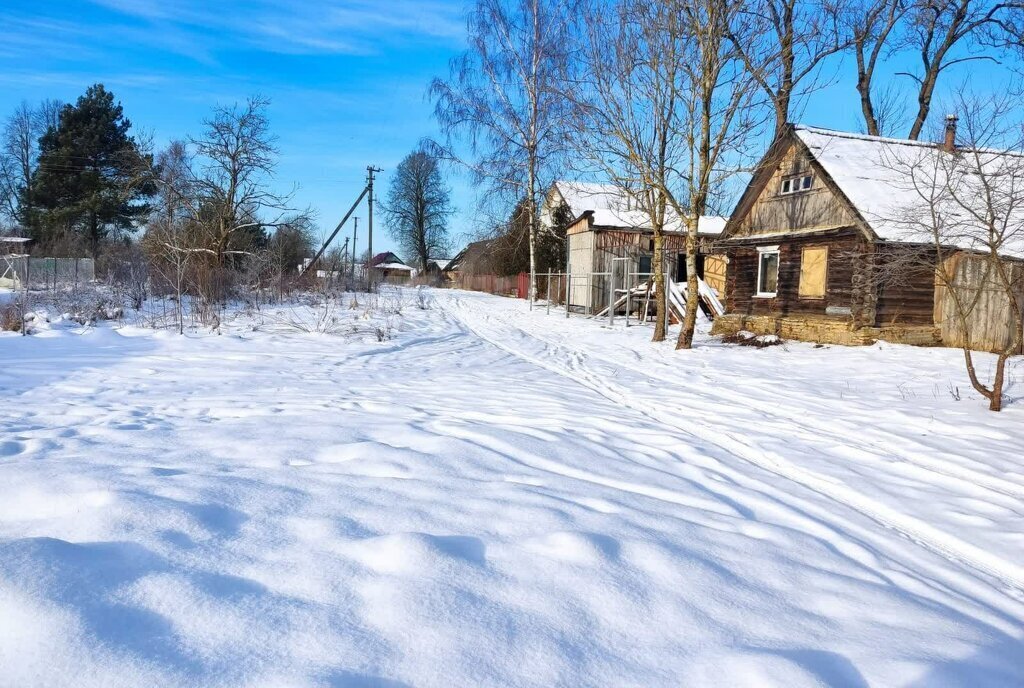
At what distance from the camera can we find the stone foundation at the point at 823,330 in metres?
13.0

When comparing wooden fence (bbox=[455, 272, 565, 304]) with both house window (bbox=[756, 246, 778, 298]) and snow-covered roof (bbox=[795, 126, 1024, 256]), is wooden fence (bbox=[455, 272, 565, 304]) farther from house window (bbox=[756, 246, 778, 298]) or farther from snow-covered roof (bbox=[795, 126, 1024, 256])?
snow-covered roof (bbox=[795, 126, 1024, 256])

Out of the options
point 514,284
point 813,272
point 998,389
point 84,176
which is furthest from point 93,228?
point 998,389

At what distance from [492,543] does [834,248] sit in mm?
14079

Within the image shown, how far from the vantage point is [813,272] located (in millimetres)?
14711

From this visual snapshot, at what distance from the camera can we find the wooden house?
12656 millimetres

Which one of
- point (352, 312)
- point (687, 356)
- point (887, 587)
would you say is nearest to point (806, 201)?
point (687, 356)

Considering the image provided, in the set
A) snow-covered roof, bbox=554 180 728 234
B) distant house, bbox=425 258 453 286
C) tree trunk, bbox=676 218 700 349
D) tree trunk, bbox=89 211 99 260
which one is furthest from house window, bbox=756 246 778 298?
distant house, bbox=425 258 453 286

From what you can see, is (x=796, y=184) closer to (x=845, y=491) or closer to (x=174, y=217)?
(x=845, y=491)

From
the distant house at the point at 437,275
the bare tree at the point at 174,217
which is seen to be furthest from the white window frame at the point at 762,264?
the distant house at the point at 437,275

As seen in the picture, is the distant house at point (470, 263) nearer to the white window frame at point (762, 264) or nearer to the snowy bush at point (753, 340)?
the white window frame at point (762, 264)

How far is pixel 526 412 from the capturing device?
556 centimetres

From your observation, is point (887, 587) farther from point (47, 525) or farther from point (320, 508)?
point (47, 525)

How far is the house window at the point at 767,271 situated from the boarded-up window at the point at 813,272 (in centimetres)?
111

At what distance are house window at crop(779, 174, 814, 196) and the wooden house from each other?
0.03 metres
